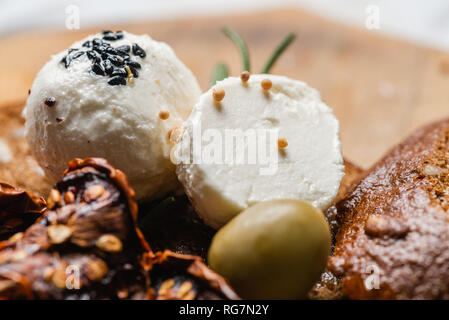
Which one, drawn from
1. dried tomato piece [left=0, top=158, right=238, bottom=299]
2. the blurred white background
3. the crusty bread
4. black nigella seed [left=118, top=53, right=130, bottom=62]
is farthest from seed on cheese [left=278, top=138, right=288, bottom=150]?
the blurred white background

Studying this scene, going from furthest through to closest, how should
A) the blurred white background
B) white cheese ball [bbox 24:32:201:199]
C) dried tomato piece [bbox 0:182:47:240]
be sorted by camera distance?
the blurred white background → white cheese ball [bbox 24:32:201:199] → dried tomato piece [bbox 0:182:47:240]

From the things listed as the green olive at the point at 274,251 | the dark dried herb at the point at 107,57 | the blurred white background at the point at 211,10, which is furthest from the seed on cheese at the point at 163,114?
the blurred white background at the point at 211,10

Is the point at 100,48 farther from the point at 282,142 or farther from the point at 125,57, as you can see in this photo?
the point at 282,142

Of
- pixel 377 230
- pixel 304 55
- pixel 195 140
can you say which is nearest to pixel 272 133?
pixel 195 140

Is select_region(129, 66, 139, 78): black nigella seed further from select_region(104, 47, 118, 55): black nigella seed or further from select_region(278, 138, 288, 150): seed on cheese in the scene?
select_region(278, 138, 288, 150): seed on cheese

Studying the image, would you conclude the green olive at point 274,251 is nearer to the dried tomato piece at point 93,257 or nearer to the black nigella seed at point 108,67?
the dried tomato piece at point 93,257
